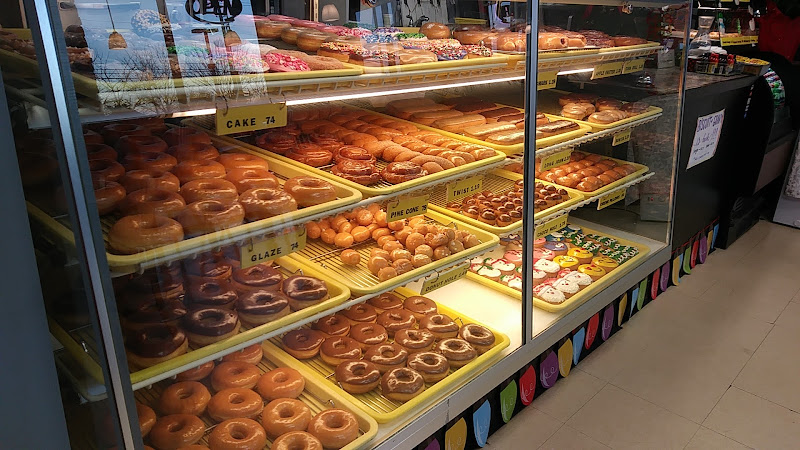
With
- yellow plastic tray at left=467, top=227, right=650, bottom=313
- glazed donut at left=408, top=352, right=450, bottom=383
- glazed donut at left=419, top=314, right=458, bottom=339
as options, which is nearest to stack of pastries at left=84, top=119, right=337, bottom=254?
glazed donut at left=408, top=352, right=450, bottom=383

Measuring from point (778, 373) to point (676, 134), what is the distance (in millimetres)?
1498

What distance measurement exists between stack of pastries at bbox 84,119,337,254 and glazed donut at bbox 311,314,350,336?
75cm

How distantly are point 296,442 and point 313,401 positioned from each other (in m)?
0.27

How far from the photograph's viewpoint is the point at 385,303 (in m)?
2.85

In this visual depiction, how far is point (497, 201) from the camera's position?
3201mm

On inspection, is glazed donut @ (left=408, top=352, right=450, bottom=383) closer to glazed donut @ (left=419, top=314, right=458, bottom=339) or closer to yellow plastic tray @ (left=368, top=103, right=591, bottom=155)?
glazed donut @ (left=419, top=314, right=458, bottom=339)

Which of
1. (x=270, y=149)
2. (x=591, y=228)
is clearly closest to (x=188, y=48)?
(x=270, y=149)

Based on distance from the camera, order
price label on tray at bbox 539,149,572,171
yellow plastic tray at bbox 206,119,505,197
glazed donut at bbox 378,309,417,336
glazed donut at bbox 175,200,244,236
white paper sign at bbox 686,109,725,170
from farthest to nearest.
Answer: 1. white paper sign at bbox 686,109,725,170
2. price label on tray at bbox 539,149,572,171
3. glazed donut at bbox 378,309,417,336
4. yellow plastic tray at bbox 206,119,505,197
5. glazed donut at bbox 175,200,244,236

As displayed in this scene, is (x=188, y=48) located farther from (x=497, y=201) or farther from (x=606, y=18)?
(x=606, y=18)

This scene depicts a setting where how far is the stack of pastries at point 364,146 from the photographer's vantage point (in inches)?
91.8

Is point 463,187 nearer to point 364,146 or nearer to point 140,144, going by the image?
point 364,146

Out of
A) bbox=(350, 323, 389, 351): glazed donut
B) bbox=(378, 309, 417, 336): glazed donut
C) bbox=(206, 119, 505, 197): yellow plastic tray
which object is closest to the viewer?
bbox=(206, 119, 505, 197): yellow plastic tray

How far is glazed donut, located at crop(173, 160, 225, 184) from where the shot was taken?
6.28ft

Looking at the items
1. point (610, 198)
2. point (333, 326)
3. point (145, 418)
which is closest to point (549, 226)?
point (610, 198)
